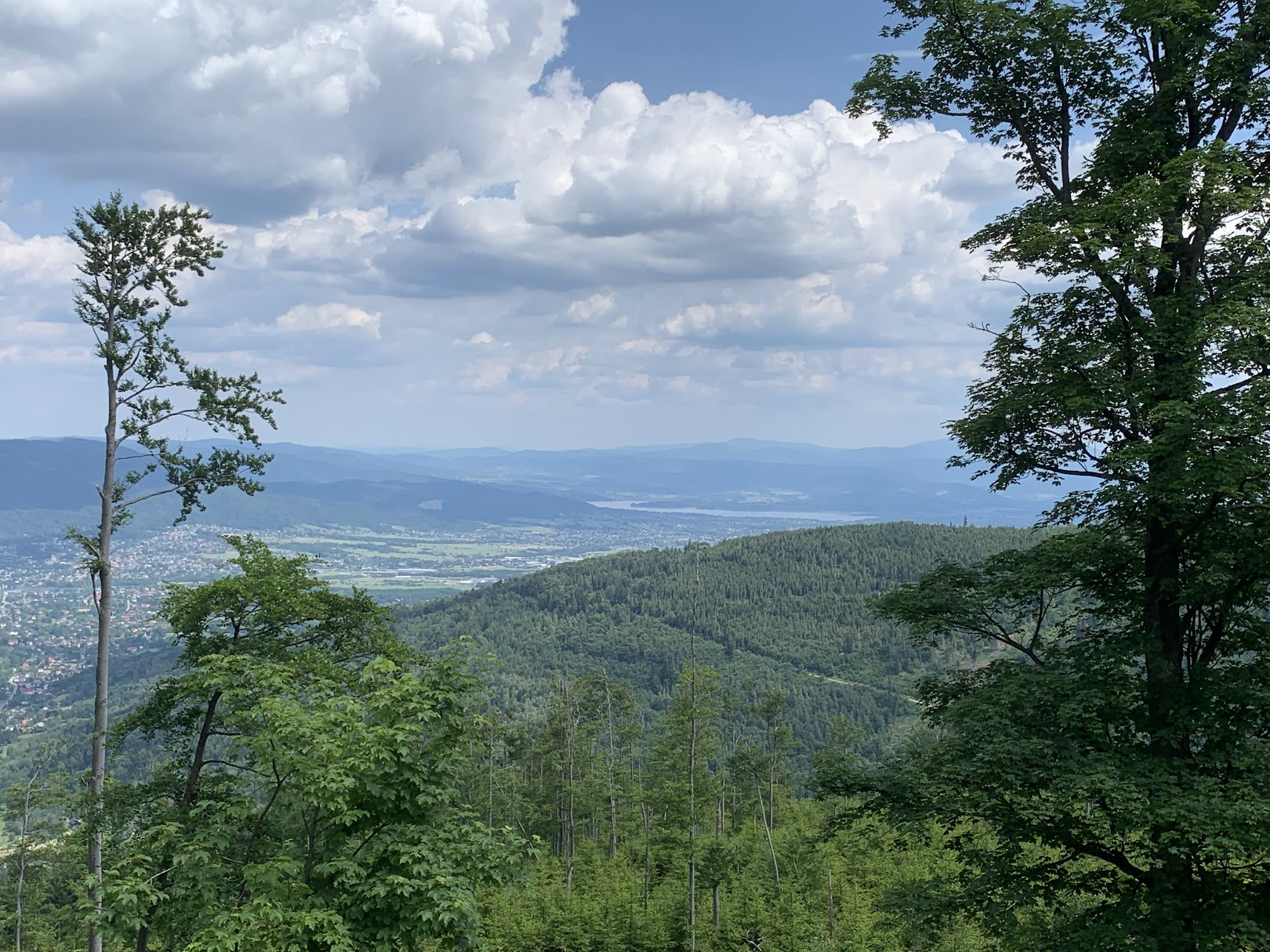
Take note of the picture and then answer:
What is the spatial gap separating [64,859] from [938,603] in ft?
162

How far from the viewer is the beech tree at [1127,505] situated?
8.46 m

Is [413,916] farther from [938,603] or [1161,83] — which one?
[1161,83]

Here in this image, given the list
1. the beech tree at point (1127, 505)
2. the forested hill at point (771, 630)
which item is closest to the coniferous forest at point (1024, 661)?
the beech tree at point (1127, 505)

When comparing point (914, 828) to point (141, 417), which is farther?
point (141, 417)

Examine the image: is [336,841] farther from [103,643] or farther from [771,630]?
[771,630]

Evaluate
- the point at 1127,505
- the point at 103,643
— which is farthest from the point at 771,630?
the point at 1127,505

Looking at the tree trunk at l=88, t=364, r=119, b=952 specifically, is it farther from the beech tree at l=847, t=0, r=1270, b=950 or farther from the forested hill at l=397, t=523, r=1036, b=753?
the forested hill at l=397, t=523, r=1036, b=753

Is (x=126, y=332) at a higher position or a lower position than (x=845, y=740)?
higher

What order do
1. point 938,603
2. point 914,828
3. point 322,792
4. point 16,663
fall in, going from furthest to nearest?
point 16,663, point 938,603, point 914,828, point 322,792

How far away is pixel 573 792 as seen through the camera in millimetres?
42312

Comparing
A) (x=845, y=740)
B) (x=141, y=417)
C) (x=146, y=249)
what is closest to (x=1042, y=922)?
(x=141, y=417)

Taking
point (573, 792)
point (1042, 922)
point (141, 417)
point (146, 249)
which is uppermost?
point (146, 249)

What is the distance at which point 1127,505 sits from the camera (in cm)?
920

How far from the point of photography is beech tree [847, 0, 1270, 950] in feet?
27.8
